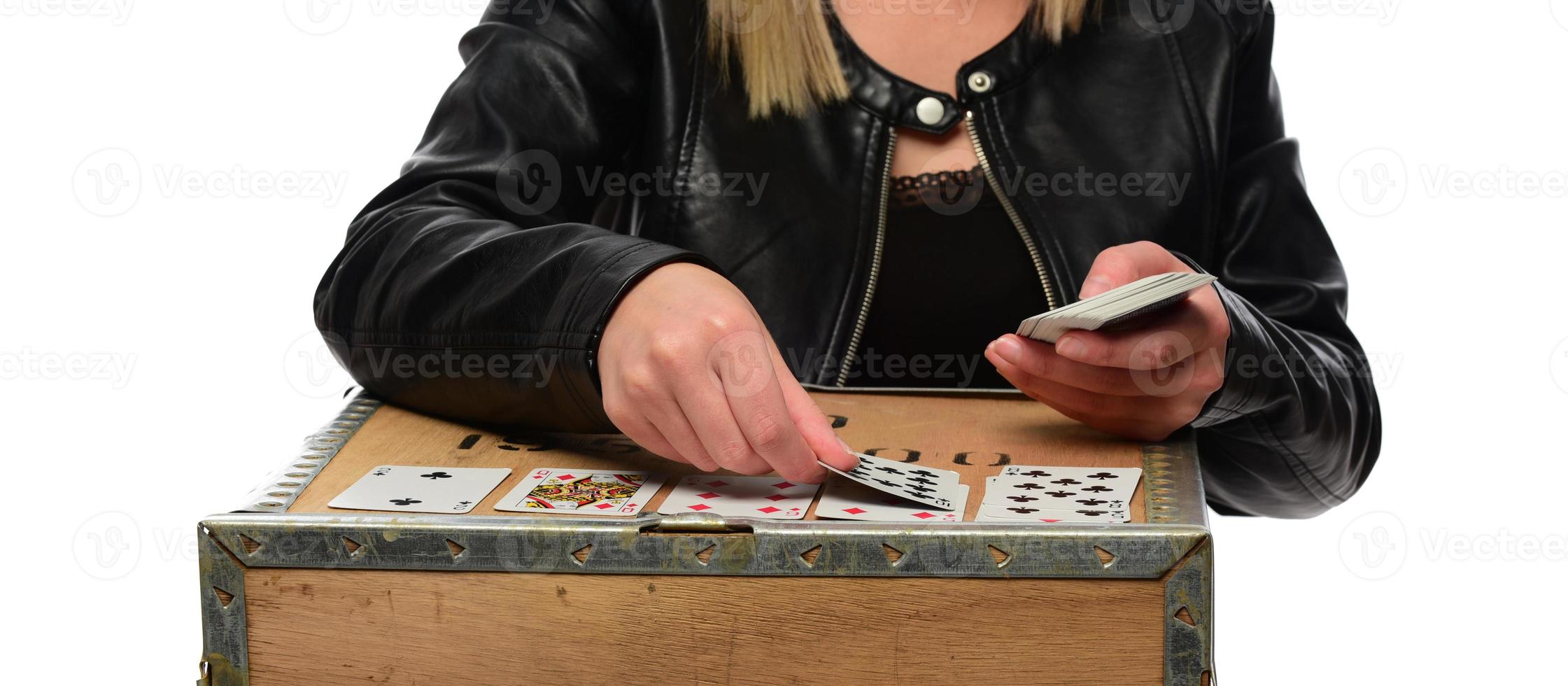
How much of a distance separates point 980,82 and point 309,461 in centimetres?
77

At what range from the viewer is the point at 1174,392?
109cm

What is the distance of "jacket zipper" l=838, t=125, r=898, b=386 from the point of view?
4.81 ft

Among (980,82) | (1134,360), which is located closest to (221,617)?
(1134,360)

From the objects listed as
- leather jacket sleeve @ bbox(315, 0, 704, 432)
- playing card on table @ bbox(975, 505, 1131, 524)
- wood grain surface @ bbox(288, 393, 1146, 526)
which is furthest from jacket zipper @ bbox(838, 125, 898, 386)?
playing card on table @ bbox(975, 505, 1131, 524)

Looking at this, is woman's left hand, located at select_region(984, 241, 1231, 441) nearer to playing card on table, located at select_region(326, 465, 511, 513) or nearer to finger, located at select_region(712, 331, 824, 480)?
finger, located at select_region(712, 331, 824, 480)

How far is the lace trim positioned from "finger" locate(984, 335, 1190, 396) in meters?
0.42

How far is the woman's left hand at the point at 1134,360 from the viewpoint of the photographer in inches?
41.0

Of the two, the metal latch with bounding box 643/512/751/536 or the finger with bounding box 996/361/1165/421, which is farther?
the finger with bounding box 996/361/1165/421

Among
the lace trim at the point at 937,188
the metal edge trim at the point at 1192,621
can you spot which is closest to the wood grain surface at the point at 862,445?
the metal edge trim at the point at 1192,621

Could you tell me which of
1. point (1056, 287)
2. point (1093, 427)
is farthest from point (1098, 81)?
point (1093, 427)

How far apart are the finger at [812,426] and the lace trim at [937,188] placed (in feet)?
1.58

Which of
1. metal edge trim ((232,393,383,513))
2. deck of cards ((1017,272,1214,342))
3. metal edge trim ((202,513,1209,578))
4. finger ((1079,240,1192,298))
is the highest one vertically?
finger ((1079,240,1192,298))

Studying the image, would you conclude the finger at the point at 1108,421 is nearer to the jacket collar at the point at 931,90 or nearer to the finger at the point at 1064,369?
the finger at the point at 1064,369

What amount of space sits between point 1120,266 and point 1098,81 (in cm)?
50
